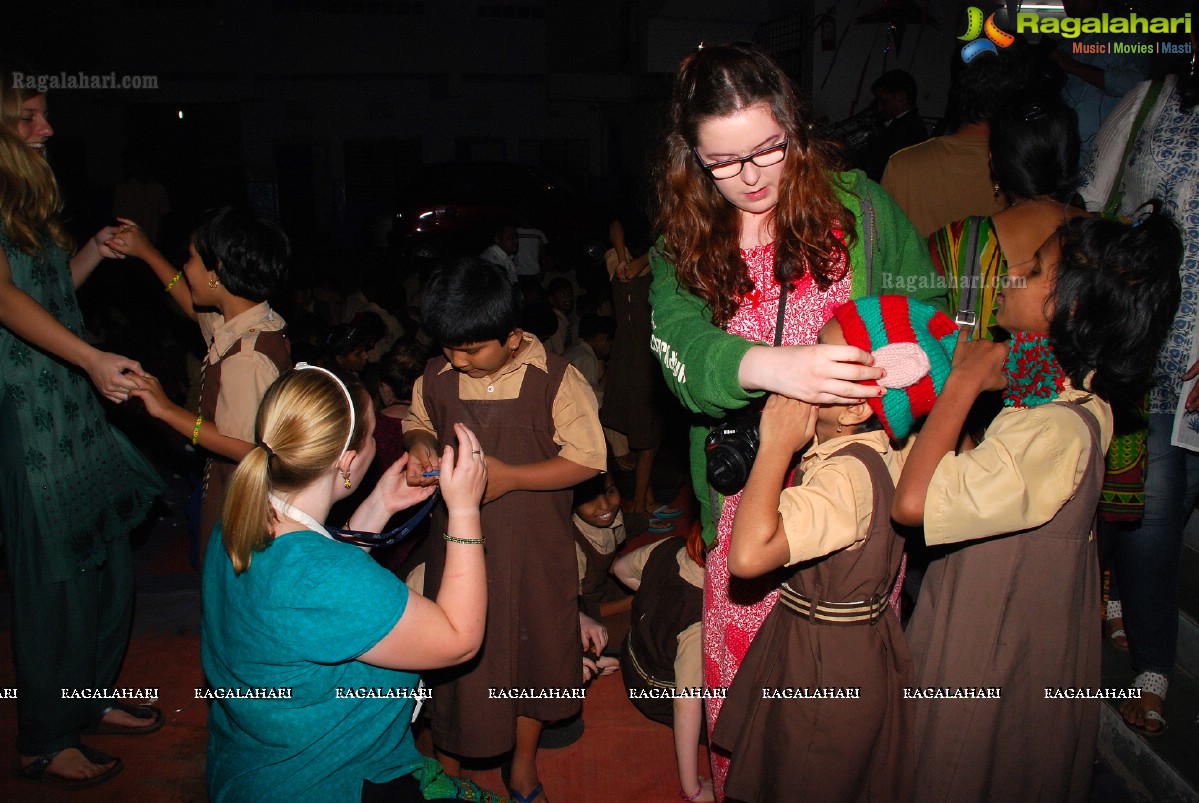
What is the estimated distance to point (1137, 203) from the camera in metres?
2.88

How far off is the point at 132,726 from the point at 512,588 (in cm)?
191

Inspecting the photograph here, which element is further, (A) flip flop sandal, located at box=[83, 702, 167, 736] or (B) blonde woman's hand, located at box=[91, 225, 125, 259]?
(A) flip flop sandal, located at box=[83, 702, 167, 736]

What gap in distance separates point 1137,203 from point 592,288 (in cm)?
547

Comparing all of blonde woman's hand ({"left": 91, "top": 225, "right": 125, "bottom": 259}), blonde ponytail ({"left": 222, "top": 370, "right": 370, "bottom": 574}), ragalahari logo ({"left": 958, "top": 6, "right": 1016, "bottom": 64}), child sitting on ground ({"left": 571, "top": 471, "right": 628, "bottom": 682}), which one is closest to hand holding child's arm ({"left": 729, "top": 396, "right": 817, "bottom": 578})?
blonde ponytail ({"left": 222, "top": 370, "right": 370, "bottom": 574})

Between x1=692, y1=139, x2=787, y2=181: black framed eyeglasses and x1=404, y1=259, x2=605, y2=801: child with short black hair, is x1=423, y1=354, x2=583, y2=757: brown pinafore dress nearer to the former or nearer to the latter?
x1=404, y1=259, x2=605, y2=801: child with short black hair

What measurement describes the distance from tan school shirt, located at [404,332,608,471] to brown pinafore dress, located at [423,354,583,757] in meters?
0.02

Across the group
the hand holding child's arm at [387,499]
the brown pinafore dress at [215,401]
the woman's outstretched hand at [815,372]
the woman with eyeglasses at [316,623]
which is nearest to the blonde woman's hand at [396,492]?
the hand holding child's arm at [387,499]

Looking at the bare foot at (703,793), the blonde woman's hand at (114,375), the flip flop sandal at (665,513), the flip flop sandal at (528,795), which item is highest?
the blonde woman's hand at (114,375)

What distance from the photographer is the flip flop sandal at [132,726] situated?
3.52m

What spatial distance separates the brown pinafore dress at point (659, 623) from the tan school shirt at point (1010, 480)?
3.88 feet

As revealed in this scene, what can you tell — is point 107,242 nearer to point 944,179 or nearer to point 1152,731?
point 944,179

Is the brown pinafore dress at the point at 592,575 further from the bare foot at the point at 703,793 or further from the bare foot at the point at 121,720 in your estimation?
the bare foot at the point at 121,720

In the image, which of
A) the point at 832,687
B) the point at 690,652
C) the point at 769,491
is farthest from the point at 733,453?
the point at 690,652

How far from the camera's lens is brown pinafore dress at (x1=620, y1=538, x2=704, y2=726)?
305cm
